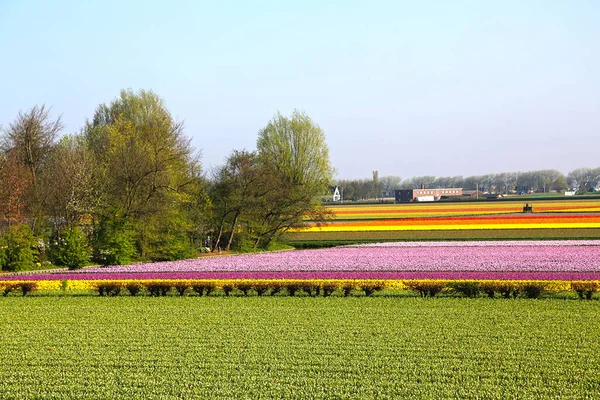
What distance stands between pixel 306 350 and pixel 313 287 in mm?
10740

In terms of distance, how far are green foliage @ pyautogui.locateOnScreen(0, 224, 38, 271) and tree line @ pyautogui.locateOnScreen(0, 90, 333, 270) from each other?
0.05 metres

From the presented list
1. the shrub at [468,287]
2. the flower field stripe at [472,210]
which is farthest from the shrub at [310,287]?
the flower field stripe at [472,210]

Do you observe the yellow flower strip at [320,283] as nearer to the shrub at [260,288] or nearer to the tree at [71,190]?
the shrub at [260,288]

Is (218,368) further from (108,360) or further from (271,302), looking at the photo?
(271,302)

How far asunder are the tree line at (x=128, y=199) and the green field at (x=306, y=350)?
17.8 m

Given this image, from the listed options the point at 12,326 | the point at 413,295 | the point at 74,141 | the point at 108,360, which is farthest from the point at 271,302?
the point at 74,141

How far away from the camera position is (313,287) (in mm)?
26844

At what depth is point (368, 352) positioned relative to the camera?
15828mm

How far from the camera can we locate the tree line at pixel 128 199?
4178 centimetres

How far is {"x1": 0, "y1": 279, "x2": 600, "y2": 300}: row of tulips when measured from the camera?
2516cm

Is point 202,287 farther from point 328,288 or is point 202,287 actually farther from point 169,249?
point 169,249

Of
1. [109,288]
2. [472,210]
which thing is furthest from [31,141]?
[472,210]

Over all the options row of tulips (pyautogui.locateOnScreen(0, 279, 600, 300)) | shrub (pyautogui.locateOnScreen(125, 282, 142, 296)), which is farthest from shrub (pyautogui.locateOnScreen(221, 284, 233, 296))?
shrub (pyautogui.locateOnScreen(125, 282, 142, 296))

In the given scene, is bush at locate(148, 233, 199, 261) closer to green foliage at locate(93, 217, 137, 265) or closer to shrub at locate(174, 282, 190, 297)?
green foliage at locate(93, 217, 137, 265)
